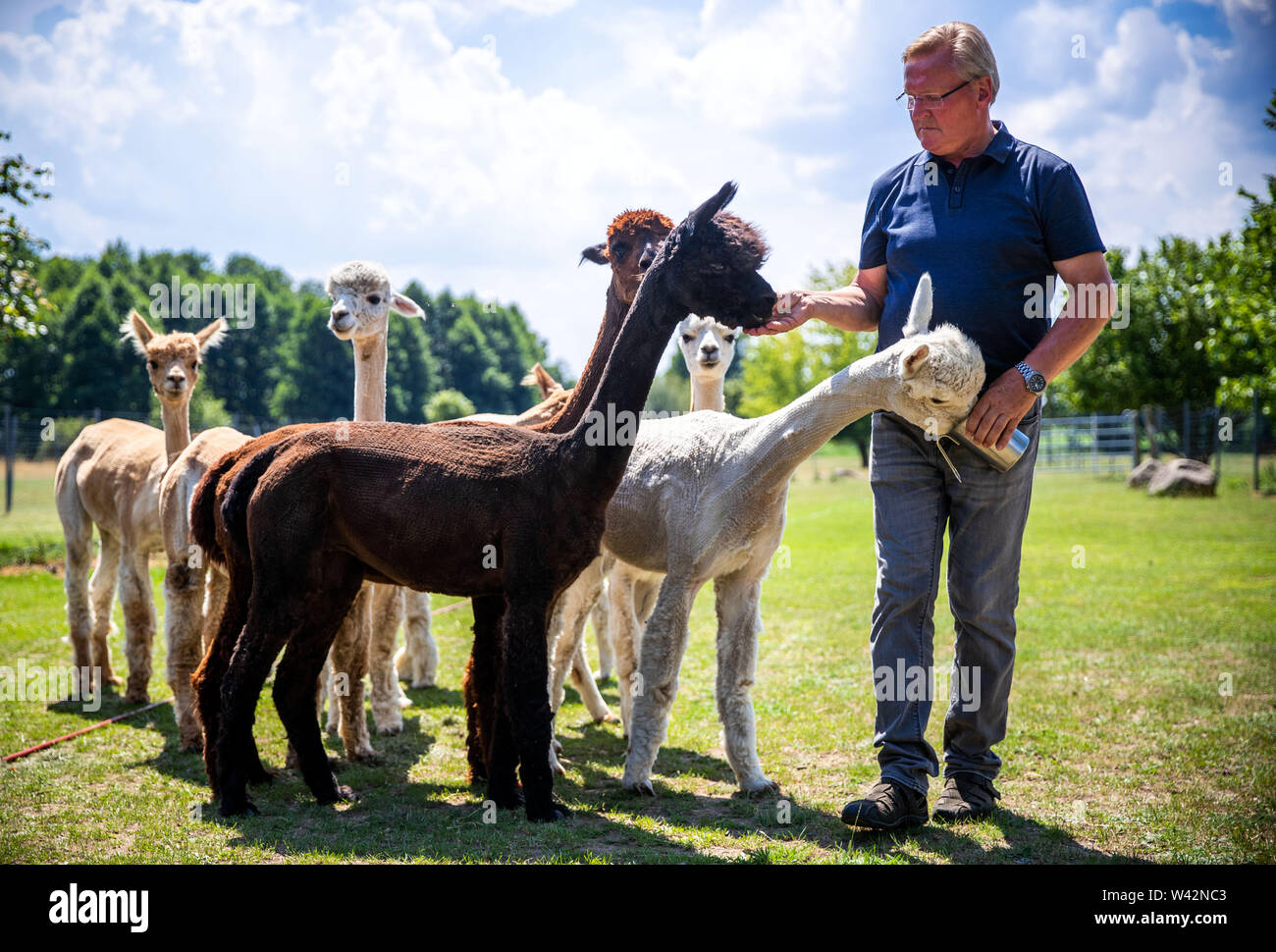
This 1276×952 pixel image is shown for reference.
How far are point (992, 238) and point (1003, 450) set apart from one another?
1.01m

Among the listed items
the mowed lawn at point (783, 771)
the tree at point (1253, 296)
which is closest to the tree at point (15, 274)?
the mowed lawn at point (783, 771)

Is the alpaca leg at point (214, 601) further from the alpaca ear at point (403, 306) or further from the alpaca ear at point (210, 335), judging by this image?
the alpaca ear at point (403, 306)

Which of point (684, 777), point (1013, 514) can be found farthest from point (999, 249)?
point (684, 777)

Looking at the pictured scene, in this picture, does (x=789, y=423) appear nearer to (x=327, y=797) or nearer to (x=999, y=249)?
(x=999, y=249)

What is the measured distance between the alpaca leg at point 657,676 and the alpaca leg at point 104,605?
5308 millimetres

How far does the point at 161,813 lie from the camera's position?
480 centimetres

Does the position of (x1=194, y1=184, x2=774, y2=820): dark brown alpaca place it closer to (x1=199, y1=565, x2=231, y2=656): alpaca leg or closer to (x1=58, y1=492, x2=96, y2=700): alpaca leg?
(x1=199, y1=565, x2=231, y2=656): alpaca leg

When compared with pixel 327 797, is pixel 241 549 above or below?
above

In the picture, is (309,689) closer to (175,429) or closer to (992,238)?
(175,429)

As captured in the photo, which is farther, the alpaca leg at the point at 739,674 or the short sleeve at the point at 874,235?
the alpaca leg at the point at 739,674

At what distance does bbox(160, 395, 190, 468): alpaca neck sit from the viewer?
698 cm

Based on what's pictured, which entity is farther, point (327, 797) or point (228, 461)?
point (228, 461)

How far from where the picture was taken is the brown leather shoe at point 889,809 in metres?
4.37
